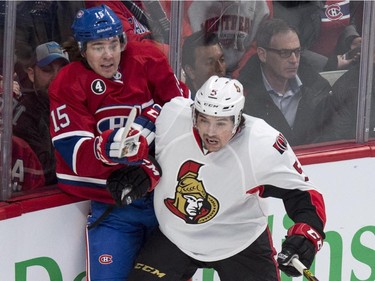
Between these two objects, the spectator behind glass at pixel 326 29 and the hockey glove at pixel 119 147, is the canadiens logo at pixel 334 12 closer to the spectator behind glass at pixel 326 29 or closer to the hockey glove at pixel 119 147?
the spectator behind glass at pixel 326 29

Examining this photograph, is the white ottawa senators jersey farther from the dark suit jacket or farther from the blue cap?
the dark suit jacket

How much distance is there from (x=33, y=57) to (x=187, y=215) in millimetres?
693

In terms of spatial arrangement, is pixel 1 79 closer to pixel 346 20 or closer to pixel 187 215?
pixel 187 215

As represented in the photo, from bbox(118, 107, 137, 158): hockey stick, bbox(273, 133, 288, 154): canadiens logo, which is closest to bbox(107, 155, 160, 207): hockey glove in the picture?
bbox(118, 107, 137, 158): hockey stick

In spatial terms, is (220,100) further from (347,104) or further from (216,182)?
(347,104)

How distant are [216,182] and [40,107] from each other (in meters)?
0.62

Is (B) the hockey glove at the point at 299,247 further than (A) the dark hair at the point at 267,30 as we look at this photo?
No

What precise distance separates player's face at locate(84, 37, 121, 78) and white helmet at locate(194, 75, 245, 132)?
1.04 feet

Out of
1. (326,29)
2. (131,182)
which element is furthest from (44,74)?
(326,29)

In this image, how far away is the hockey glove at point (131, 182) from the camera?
3428mm

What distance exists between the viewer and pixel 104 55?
3.53 meters

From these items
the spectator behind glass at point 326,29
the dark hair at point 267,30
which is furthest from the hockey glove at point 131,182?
the spectator behind glass at point 326,29

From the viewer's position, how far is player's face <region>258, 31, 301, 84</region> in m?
4.16

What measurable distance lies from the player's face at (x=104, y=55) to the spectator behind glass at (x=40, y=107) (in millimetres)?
162
